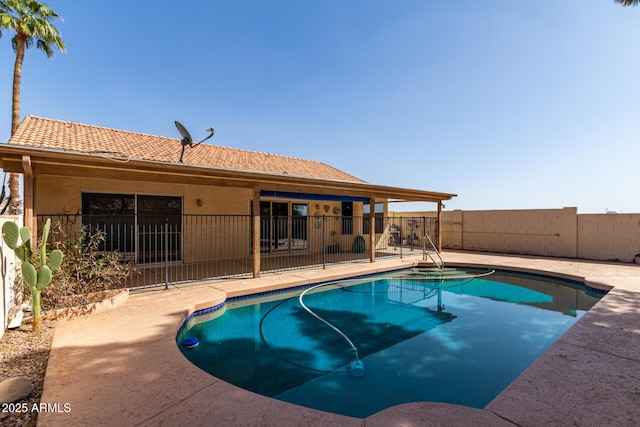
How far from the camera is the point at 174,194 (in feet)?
43.2

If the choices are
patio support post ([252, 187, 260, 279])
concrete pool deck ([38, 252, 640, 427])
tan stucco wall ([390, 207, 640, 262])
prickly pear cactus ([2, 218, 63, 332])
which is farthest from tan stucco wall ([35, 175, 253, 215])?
tan stucco wall ([390, 207, 640, 262])

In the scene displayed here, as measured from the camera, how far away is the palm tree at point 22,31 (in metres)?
16.0

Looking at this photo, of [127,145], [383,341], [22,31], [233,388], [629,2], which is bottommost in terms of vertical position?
[383,341]

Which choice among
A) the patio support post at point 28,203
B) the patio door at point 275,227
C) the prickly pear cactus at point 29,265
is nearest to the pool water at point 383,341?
the prickly pear cactus at point 29,265

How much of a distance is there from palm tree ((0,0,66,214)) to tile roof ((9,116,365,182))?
5794mm

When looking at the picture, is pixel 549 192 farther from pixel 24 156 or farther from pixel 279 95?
pixel 24 156

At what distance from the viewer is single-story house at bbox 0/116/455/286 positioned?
796cm

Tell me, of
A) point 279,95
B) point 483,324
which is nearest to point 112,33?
point 279,95

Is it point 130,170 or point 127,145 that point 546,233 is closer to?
point 130,170

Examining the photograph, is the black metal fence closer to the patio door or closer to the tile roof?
the patio door

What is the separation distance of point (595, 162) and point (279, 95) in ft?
72.0

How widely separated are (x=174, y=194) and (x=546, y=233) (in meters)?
20.4

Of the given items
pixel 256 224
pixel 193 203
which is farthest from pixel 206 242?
pixel 256 224

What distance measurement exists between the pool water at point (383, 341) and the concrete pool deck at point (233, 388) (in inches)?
40.9
